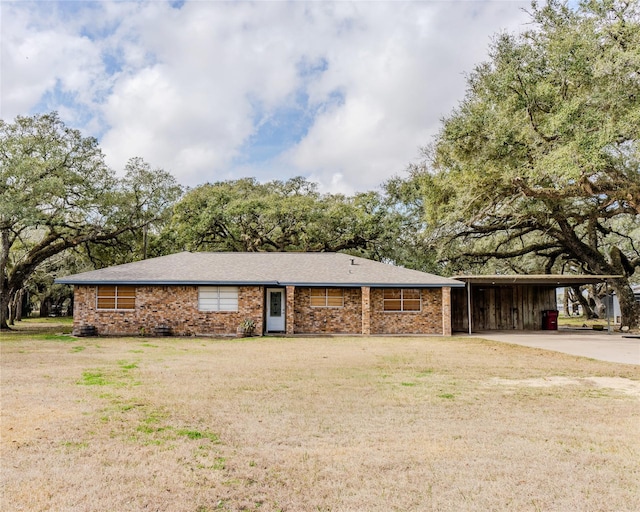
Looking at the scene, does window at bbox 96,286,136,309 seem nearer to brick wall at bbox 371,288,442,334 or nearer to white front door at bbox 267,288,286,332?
white front door at bbox 267,288,286,332

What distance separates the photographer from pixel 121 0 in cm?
1338

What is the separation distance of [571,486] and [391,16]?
13.6 metres

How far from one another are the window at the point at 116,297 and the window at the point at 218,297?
9.13 feet

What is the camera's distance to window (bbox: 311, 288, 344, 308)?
21750mm

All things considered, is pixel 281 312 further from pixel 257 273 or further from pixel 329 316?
pixel 329 316

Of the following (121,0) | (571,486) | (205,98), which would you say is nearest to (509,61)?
(205,98)

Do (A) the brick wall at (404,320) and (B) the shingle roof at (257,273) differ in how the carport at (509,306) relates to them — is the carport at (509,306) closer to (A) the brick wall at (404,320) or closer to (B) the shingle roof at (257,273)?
(A) the brick wall at (404,320)

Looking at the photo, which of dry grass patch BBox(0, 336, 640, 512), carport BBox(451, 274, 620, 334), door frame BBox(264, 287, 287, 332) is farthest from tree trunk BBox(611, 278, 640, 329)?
door frame BBox(264, 287, 287, 332)

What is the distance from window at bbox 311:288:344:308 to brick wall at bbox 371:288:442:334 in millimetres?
1408

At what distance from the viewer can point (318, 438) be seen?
5512mm

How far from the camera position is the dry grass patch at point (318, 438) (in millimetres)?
3943

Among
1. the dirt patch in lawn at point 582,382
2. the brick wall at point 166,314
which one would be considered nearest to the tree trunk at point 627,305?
the dirt patch in lawn at point 582,382

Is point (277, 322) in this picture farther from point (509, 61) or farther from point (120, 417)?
point (120, 417)

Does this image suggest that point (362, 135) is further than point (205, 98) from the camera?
Yes
